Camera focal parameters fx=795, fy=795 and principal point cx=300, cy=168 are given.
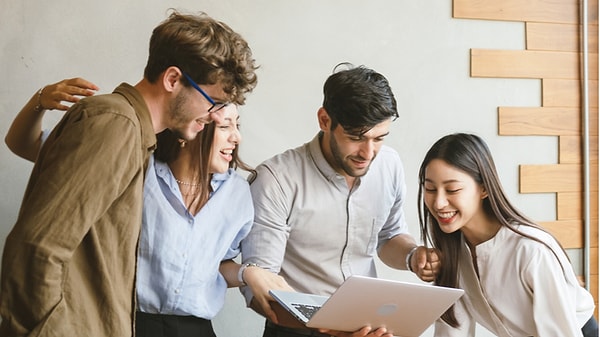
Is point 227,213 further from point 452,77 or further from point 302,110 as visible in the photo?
point 452,77

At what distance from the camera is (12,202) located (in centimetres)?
294

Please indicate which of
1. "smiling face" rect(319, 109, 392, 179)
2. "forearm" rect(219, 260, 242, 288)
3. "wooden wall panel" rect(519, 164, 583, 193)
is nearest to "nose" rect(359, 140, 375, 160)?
"smiling face" rect(319, 109, 392, 179)

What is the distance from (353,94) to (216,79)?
0.66 metres

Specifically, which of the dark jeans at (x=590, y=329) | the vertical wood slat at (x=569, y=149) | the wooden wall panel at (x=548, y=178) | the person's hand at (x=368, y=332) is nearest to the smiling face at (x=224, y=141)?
the person's hand at (x=368, y=332)

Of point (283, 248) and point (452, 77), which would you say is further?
point (452, 77)

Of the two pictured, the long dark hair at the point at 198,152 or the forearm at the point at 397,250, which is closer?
the long dark hair at the point at 198,152

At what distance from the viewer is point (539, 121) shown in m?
3.55

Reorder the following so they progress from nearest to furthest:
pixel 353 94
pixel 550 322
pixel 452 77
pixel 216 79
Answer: pixel 216 79 < pixel 550 322 < pixel 353 94 < pixel 452 77

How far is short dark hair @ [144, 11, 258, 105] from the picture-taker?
195cm

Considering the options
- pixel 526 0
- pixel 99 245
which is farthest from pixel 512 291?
pixel 526 0

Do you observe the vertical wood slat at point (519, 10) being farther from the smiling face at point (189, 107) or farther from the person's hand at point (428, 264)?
the smiling face at point (189, 107)

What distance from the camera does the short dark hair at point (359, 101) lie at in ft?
8.13

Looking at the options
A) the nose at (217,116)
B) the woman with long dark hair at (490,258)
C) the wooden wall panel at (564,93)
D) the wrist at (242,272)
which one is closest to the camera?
the nose at (217,116)

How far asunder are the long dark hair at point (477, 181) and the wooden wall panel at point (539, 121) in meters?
1.04
